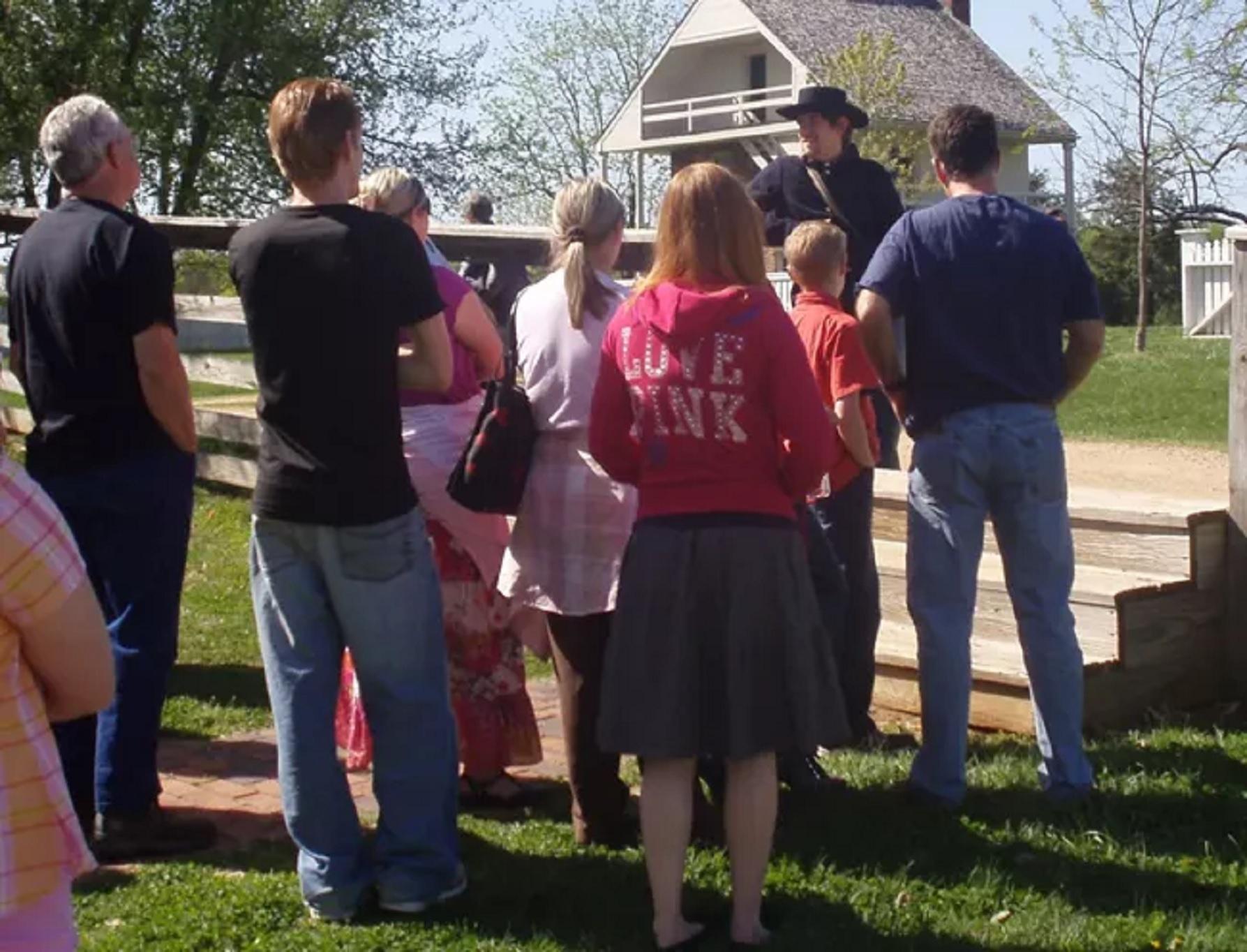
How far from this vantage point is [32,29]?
19219 mm

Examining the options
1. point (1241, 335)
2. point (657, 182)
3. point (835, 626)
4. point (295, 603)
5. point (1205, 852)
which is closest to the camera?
point (295, 603)

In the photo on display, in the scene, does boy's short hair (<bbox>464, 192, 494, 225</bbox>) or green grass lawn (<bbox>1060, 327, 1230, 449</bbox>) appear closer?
boy's short hair (<bbox>464, 192, 494, 225</bbox>)

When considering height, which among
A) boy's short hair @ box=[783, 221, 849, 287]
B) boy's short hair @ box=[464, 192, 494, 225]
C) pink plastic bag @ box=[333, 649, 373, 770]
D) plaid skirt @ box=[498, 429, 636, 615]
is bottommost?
pink plastic bag @ box=[333, 649, 373, 770]

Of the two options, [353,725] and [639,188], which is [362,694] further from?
[639,188]

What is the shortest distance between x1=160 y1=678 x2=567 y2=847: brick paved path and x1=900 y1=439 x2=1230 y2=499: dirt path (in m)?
5.40

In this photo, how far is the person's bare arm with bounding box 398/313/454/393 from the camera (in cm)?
444

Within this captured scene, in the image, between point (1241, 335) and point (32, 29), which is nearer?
point (1241, 335)

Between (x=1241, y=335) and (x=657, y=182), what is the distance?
50.3 metres

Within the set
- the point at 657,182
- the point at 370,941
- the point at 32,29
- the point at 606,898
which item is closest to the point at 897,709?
the point at 606,898

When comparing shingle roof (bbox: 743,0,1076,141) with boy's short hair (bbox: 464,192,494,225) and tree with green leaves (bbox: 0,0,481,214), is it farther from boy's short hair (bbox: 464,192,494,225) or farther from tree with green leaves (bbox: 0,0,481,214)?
boy's short hair (bbox: 464,192,494,225)

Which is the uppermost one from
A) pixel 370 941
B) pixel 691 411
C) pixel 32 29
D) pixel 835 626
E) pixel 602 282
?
pixel 32 29

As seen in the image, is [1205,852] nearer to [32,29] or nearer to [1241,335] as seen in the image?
[1241,335]

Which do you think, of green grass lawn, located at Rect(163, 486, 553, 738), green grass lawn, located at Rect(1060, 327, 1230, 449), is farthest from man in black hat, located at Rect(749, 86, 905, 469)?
green grass lawn, located at Rect(1060, 327, 1230, 449)

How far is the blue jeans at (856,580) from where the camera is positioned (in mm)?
5688
